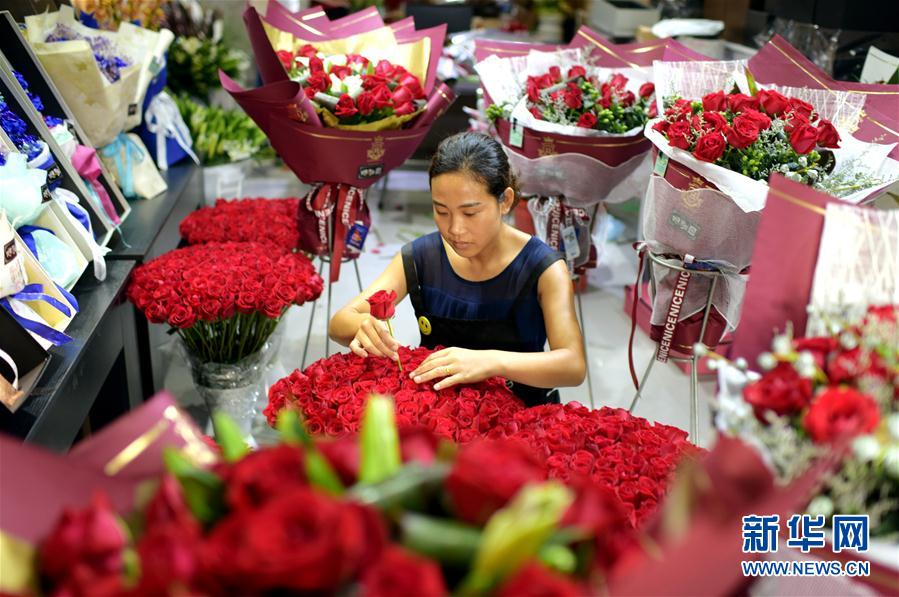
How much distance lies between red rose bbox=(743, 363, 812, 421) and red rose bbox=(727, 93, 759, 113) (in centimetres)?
133

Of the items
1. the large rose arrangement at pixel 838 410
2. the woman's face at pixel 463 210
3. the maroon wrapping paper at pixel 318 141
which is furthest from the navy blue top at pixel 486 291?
the large rose arrangement at pixel 838 410

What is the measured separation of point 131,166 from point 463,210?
6.16 feet

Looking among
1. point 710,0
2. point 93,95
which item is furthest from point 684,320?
point 710,0

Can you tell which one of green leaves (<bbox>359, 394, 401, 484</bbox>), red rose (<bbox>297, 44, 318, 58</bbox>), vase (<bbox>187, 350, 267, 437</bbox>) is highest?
green leaves (<bbox>359, 394, 401, 484</bbox>)

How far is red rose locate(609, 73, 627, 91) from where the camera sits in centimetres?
288

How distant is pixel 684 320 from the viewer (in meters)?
2.25

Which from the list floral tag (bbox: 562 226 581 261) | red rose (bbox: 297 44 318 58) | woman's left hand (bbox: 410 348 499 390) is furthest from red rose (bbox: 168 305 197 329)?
floral tag (bbox: 562 226 581 261)

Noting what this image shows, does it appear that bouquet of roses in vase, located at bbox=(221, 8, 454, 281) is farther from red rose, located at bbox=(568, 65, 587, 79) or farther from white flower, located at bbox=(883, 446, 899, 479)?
white flower, located at bbox=(883, 446, 899, 479)

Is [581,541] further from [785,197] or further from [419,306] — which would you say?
[419,306]

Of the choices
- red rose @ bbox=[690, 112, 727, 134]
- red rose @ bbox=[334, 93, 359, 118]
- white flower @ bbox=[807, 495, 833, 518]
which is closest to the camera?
white flower @ bbox=[807, 495, 833, 518]

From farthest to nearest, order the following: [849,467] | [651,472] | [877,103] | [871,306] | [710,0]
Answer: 1. [710,0]
2. [877,103]
3. [651,472]
4. [871,306]
5. [849,467]

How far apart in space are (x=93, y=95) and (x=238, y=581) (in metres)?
2.61

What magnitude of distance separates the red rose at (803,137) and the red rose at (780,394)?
1208mm

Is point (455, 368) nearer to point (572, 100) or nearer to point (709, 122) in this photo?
point (709, 122)
